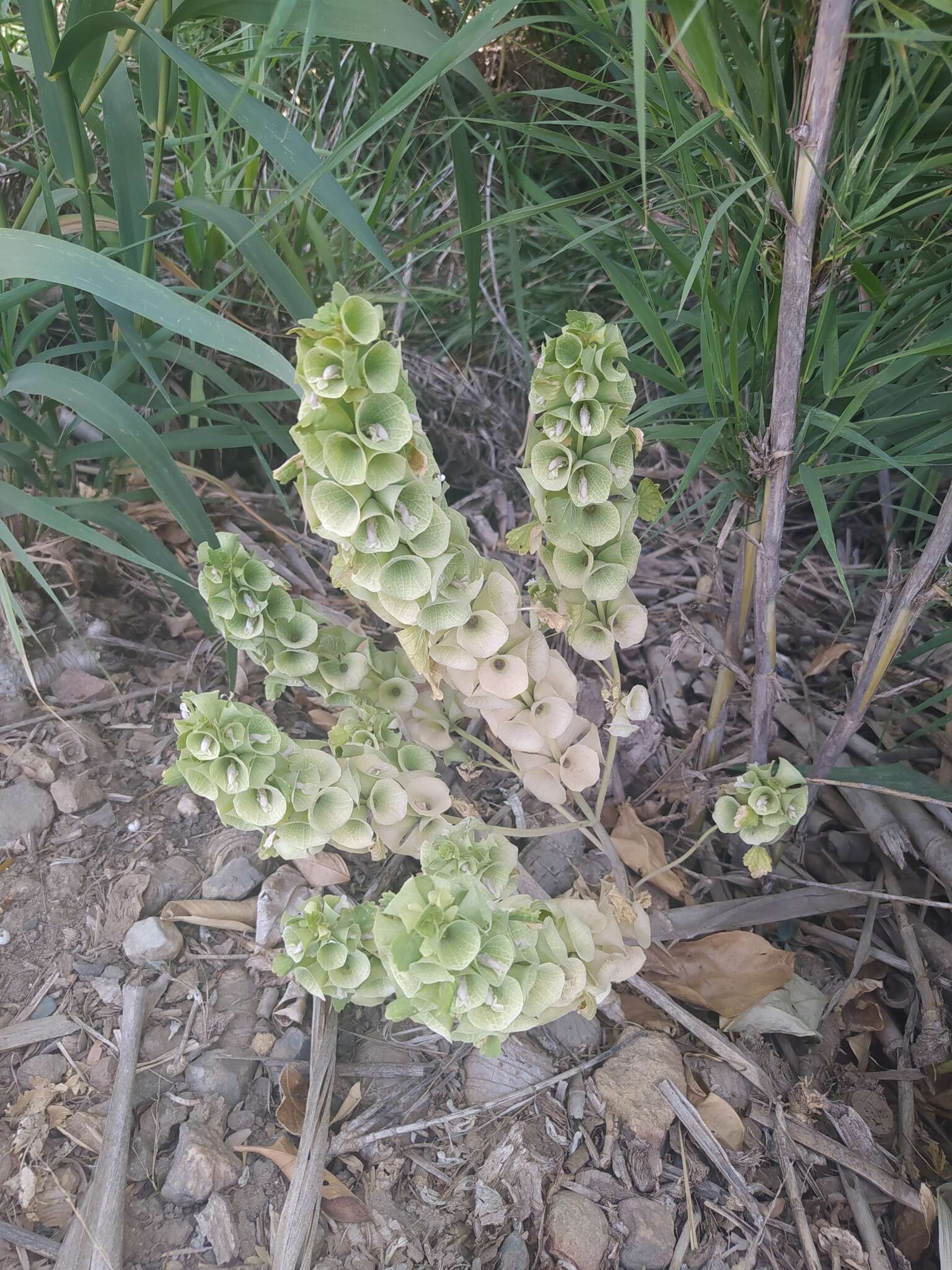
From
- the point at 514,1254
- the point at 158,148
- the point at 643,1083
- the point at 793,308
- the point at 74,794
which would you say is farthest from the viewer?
the point at 74,794

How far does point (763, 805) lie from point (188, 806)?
0.72m

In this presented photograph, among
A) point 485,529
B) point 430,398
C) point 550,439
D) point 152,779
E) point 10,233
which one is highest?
point 10,233

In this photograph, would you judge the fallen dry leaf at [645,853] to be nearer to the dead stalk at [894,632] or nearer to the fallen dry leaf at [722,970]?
the fallen dry leaf at [722,970]

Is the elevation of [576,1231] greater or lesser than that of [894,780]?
lesser

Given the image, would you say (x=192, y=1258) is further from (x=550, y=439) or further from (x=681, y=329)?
(x=681, y=329)

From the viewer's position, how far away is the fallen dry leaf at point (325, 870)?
103 centimetres

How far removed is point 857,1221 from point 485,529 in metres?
0.97

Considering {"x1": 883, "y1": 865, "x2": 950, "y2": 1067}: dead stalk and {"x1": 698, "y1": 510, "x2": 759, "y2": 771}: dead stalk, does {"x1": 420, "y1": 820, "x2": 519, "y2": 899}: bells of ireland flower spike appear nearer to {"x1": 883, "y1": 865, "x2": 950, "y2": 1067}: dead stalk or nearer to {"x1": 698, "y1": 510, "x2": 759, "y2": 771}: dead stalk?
{"x1": 698, "y1": 510, "x2": 759, "y2": 771}: dead stalk

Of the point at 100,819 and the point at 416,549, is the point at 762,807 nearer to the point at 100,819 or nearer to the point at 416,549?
the point at 416,549

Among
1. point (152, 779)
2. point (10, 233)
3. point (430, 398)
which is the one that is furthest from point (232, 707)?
point (430, 398)

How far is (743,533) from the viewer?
87 centimetres

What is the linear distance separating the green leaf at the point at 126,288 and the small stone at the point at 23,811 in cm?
65

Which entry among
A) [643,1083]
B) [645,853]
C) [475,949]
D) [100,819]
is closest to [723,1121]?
[643,1083]

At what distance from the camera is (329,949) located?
27.9 inches
